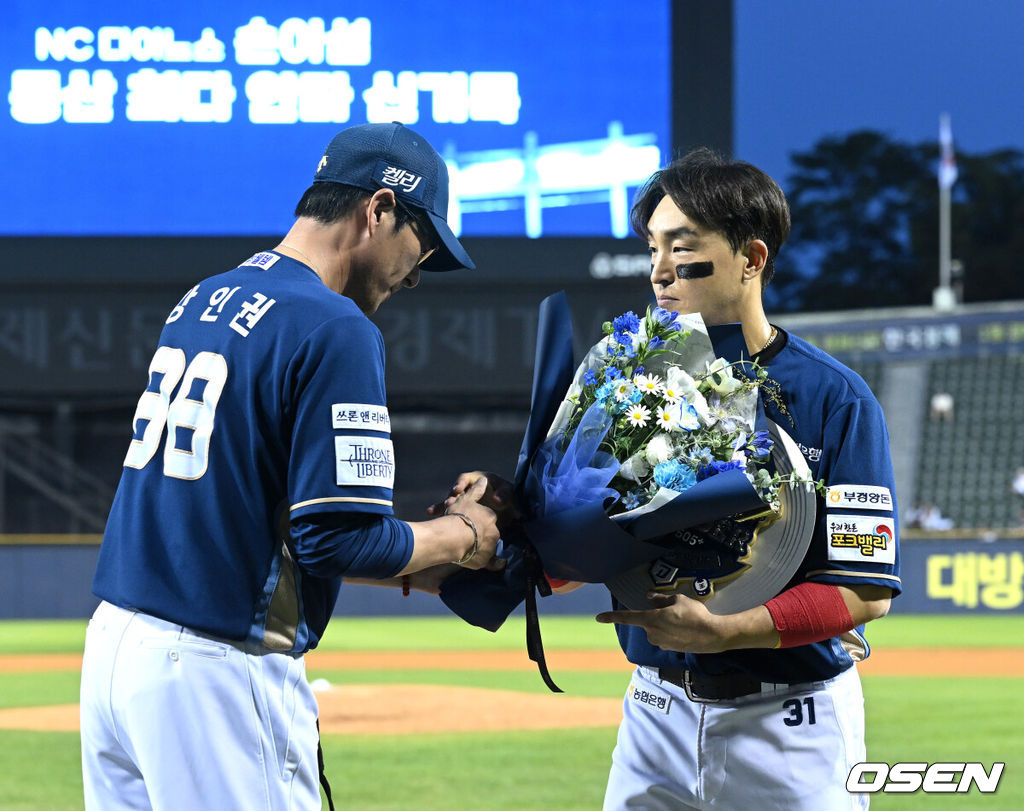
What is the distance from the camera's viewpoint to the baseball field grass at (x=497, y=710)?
6.64m

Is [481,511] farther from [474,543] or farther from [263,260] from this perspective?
[263,260]

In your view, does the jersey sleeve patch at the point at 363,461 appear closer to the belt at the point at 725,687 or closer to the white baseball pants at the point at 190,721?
the white baseball pants at the point at 190,721

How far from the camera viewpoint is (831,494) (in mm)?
2354

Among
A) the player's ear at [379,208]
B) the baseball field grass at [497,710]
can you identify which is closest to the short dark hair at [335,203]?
the player's ear at [379,208]

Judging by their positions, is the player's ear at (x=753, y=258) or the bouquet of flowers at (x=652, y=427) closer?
the bouquet of flowers at (x=652, y=427)

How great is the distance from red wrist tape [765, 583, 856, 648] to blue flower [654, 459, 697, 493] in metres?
0.28

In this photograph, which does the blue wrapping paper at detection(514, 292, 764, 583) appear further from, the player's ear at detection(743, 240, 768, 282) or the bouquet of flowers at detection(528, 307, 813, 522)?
the player's ear at detection(743, 240, 768, 282)

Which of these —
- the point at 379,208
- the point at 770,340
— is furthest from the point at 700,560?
the point at 379,208

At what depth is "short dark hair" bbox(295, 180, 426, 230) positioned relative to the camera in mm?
2494

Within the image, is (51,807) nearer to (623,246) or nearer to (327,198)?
(327,198)

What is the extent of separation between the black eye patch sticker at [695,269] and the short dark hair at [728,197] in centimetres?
6

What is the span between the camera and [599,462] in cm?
231

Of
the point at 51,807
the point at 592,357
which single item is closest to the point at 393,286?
the point at 592,357

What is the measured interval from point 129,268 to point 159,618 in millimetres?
13336
